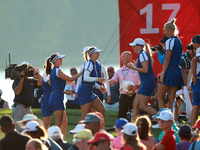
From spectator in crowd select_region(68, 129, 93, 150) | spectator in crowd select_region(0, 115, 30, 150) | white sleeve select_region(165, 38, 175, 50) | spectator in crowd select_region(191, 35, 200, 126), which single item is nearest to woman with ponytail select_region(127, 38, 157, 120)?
white sleeve select_region(165, 38, 175, 50)

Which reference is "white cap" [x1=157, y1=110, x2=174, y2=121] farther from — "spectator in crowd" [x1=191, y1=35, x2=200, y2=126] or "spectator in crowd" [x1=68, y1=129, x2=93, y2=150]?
"spectator in crowd" [x1=191, y1=35, x2=200, y2=126]

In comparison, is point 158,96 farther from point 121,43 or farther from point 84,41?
point 84,41

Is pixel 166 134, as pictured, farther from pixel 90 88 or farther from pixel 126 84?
pixel 126 84

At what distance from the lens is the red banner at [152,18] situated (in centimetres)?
1647

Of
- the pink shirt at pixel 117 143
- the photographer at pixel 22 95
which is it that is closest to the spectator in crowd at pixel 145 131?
the pink shirt at pixel 117 143

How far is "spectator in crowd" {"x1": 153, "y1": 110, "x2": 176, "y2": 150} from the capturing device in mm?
7366

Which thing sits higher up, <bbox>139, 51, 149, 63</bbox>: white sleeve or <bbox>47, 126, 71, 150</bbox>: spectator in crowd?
<bbox>139, 51, 149, 63</bbox>: white sleeve

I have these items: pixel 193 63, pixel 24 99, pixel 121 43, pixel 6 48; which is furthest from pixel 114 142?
pixel 6 48

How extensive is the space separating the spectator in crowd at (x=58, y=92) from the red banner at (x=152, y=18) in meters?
6.15

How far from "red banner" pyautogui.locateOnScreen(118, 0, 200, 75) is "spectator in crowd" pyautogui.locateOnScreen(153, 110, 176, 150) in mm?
8646

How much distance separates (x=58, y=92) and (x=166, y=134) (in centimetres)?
321

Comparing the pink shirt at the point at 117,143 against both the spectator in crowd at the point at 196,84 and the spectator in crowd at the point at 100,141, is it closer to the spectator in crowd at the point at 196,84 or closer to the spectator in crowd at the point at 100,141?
the spectator in crowd at the point at 100,141

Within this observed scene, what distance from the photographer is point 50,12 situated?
7694cm

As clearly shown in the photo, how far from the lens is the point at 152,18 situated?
16594mm
